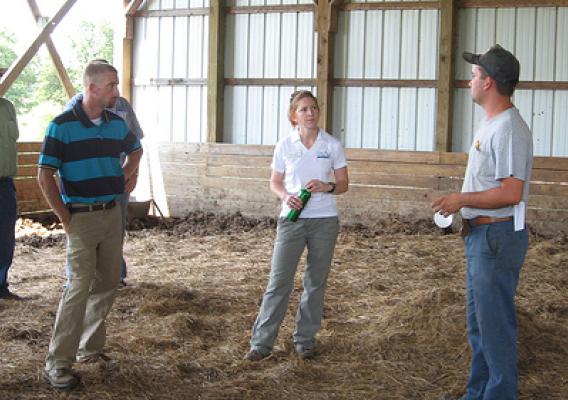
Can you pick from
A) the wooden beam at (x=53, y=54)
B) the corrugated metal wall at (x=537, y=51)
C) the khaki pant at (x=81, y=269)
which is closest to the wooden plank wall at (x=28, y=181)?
the wooden beam at (x=53, y=54)

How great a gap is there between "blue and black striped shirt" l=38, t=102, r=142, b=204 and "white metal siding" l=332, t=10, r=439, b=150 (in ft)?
24.7

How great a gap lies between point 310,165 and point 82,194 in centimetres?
126

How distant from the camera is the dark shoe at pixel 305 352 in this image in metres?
4.84

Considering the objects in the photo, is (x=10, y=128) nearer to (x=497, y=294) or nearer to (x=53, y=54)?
(x=497, y=294)

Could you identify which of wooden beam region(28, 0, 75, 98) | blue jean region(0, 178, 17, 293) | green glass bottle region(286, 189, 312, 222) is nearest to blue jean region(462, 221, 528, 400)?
green glass bottle region(286, 189, 312, 222)

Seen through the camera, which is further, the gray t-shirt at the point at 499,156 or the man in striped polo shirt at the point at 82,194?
the man in striped polo shirt at the point at 82,194

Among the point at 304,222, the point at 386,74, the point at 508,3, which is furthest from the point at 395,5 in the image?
the point at 304,222

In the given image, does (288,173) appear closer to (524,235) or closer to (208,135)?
(524,235)

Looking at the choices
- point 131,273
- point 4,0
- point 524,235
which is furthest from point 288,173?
point 4,0

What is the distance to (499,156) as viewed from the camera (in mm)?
3408

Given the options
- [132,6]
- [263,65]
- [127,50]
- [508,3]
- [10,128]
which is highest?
[132,6]

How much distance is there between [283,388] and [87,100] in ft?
5.88

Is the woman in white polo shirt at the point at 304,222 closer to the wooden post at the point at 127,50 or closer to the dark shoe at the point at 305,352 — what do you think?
the dark shoe at the point at 305,352

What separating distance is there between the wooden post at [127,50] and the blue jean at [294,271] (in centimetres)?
905
